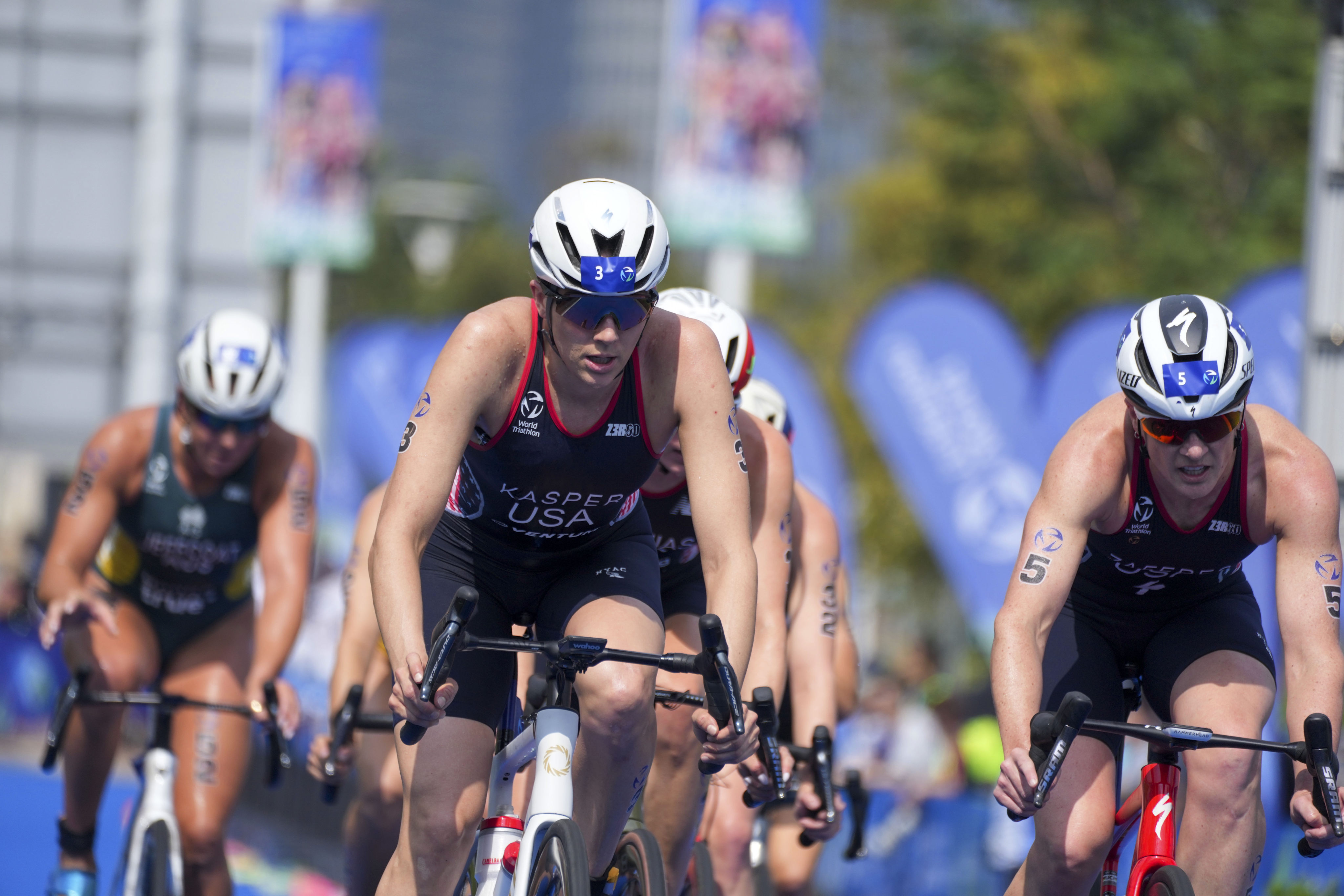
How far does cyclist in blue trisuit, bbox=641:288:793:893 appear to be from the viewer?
250 inches

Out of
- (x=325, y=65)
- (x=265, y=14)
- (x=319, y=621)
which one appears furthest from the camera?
(x=265, y=14)

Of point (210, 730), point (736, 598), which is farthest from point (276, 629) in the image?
point (736, 598)

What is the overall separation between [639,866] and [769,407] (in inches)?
98.7

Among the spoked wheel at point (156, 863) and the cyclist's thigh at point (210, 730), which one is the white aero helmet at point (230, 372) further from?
the spoked wheel at point (156, 863)

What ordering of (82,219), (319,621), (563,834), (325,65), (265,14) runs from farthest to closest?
(82,219)
(265,14)
(325,65)
(319,621)
(563,834)

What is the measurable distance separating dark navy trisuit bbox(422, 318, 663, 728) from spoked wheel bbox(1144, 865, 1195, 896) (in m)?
1.70

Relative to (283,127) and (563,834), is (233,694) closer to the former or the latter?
(563,834)

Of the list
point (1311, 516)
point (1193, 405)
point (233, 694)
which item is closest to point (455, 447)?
point (1193, 405)

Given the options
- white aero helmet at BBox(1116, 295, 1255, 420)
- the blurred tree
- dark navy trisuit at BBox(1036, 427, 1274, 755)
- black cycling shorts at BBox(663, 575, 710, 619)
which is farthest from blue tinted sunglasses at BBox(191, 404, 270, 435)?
the blurred tree

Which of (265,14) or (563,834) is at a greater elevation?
(265,14)

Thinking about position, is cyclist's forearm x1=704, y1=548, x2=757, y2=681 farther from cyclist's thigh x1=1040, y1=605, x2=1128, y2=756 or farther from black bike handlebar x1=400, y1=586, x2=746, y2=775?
cyclist's thigh x1=1040, y1=605, x2=1128, y2=756

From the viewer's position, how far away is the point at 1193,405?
5.20 meters

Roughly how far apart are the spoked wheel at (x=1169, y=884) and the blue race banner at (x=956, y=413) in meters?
8.60

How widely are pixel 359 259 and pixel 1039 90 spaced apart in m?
11.3
